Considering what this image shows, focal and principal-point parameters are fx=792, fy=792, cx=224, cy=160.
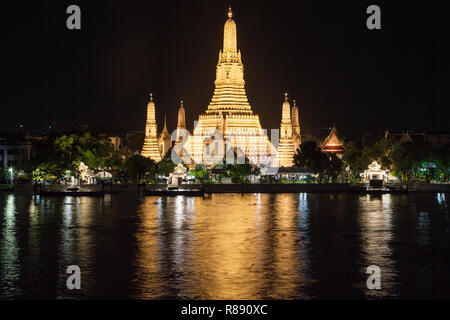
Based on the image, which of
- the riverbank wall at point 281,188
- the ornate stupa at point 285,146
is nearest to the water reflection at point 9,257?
the riverbank wall at point 281,188

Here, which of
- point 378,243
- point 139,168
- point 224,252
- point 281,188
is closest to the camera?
point 224,252

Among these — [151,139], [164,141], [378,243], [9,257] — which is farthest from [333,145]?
[9,257]

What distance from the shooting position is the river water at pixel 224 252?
2206 centimetres

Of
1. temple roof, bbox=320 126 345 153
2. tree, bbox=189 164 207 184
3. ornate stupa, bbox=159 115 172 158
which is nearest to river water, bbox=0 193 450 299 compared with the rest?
tree, bbox=189 164 207 184

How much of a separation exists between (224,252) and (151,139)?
9621 cm

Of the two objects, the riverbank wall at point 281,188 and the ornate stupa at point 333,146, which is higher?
the ornate stupa at point 333,146

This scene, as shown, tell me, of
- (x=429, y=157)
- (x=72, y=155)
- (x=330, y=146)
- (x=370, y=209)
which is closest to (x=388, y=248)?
(x=370, y=209)

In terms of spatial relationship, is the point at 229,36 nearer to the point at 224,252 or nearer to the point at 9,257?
the point at 224,252

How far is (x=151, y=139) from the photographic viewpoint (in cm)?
12412

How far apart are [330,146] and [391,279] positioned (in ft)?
337

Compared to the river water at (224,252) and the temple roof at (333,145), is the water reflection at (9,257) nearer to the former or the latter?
the river water at (224,252)

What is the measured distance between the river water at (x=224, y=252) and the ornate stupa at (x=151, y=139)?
73.2m

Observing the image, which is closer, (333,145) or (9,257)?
(9,257)

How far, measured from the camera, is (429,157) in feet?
321
